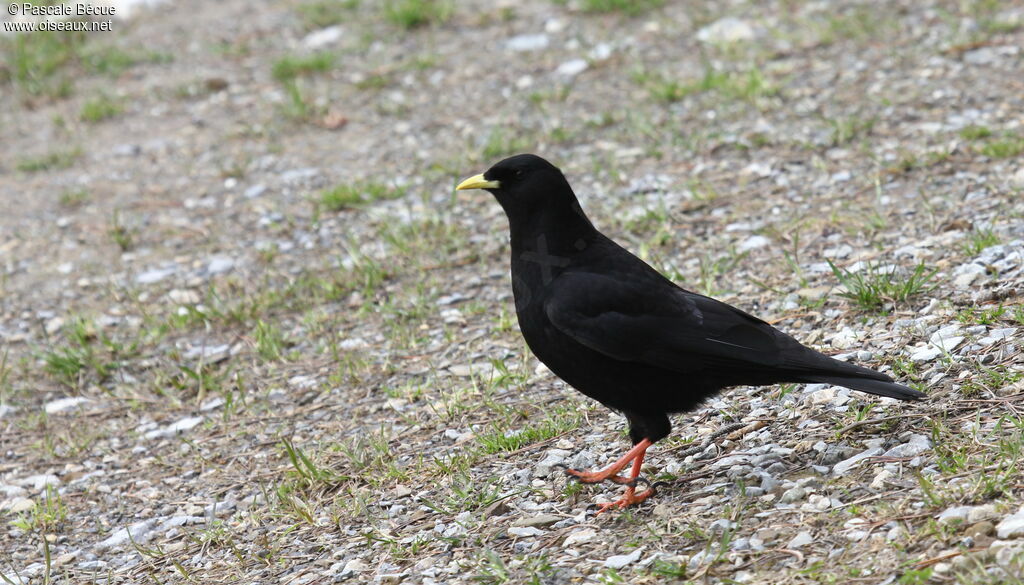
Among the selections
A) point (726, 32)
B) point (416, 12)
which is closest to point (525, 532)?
point (726, 32)

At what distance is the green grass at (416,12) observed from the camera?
11.3 meters

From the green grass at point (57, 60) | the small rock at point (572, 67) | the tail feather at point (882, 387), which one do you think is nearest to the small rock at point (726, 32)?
the small rock at point (572, 67)

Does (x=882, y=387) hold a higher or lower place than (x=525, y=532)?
higher

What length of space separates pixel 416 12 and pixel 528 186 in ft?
21.4

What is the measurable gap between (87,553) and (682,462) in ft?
8.77

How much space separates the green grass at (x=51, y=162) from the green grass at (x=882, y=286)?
682cm

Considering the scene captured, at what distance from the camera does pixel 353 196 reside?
880 centimetres

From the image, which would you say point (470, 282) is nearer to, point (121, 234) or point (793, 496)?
point (121, 234)

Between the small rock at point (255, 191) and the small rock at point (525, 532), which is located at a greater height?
the small rock at point (255, 191)

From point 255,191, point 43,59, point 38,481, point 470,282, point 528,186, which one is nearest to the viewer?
point 528,186

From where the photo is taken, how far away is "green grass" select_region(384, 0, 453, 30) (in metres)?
11.3

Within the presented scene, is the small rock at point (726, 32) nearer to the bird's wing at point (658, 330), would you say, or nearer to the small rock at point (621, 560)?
the bird's wing at point (658, 330)

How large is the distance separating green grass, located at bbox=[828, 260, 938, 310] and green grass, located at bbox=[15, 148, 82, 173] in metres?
6.82

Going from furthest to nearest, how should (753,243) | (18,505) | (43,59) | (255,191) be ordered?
1. (43,59)
2. (255,191)
3. (753,243)
4. (18,505)
